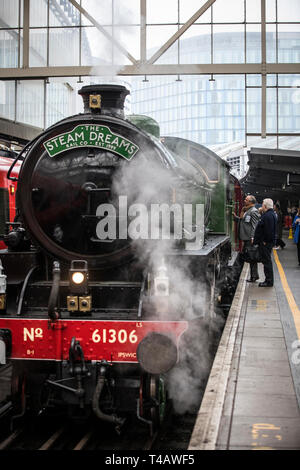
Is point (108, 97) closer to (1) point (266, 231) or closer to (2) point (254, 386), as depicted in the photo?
(2) point (254, 386)

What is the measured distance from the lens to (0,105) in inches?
626

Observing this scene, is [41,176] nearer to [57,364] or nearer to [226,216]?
[57,364]

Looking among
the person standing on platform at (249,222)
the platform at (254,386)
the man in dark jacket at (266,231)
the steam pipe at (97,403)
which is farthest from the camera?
the person standing on platform at (249,222)

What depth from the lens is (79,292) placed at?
4.29 meters

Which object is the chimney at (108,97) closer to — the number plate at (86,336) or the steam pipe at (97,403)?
the number plate at (86,336)

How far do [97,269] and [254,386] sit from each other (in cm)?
Result: 158

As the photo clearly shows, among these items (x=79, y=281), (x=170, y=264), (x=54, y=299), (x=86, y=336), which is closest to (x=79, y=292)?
(x=79, y=281)

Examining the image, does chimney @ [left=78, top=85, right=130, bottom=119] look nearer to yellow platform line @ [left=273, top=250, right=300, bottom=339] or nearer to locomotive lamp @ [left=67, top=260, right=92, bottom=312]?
locomotive lamp @ [left=67, top=260, right=92, bottom=312]

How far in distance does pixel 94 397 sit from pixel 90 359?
29 centimetres

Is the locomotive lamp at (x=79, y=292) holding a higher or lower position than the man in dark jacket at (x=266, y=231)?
lower

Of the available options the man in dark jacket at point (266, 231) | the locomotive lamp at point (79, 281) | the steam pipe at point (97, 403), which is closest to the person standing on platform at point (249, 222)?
the man in dark jacket at point (266, 231)

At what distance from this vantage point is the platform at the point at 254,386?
333cm

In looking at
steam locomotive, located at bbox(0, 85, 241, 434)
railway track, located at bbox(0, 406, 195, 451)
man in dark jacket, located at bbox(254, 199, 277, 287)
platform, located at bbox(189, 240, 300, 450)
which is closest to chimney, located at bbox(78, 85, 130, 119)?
steam locomotive, located at bbox(0, 85, 241, 434)
